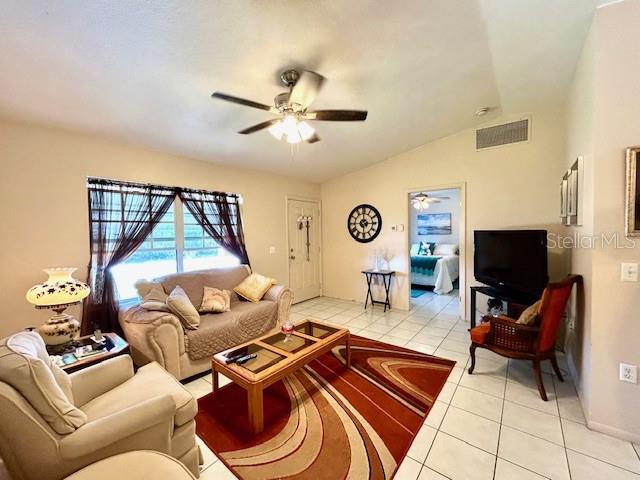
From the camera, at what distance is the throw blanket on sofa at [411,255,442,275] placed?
19.1 feet

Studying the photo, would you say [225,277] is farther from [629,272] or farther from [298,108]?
[629,272]

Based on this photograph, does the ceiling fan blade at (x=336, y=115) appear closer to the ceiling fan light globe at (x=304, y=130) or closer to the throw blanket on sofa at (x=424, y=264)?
the ceiling fan light globe at (x=304, y=130)

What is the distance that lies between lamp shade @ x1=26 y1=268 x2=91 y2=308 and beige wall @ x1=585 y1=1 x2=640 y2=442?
3.85m

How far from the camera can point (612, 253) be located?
69.9 inches

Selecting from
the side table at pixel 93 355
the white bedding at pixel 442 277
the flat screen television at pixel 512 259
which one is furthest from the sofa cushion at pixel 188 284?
the white bedding at pixel 442 277

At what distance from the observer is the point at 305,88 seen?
76.7 inches

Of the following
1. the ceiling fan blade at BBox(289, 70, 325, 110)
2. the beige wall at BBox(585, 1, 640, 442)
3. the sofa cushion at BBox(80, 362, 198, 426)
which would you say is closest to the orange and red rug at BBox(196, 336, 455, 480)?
the sofa cushion at BBox(80, 362, 198, 426)

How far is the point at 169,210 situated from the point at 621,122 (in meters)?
4.28

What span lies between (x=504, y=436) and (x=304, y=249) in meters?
4.06

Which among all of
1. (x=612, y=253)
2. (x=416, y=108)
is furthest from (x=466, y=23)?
(x=612, y=253)

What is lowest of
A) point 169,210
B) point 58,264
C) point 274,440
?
point 274,440

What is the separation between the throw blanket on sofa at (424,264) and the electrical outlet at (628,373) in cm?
407

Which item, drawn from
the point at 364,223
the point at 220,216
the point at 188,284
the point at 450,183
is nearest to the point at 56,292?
the point at 188,284

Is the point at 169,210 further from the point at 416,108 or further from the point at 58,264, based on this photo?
the point at 416,108
